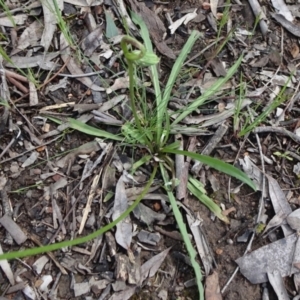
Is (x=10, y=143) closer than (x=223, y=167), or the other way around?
(x=223, y=167)

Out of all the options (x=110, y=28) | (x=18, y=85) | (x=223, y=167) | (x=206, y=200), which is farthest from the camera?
(x=110, y=28)

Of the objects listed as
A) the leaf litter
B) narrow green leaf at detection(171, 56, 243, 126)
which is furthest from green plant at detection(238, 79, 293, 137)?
narrow green leaf at detection(171, 56, 243, 126)

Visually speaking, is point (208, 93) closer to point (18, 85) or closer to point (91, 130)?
point (91, 130)

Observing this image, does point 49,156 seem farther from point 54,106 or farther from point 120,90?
point 120,90

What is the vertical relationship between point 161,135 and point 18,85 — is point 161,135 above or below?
below

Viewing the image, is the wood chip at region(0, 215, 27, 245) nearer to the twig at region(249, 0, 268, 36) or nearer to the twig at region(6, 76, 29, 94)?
the twig at region(6, 76, 29, 94)

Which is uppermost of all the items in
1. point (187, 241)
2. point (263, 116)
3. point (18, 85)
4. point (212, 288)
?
point (18, 85)

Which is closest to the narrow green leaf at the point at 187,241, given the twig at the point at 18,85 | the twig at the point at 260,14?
the twig at the point at 18,85

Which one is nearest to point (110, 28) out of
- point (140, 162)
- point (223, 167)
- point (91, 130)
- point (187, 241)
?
point (91, 130)
